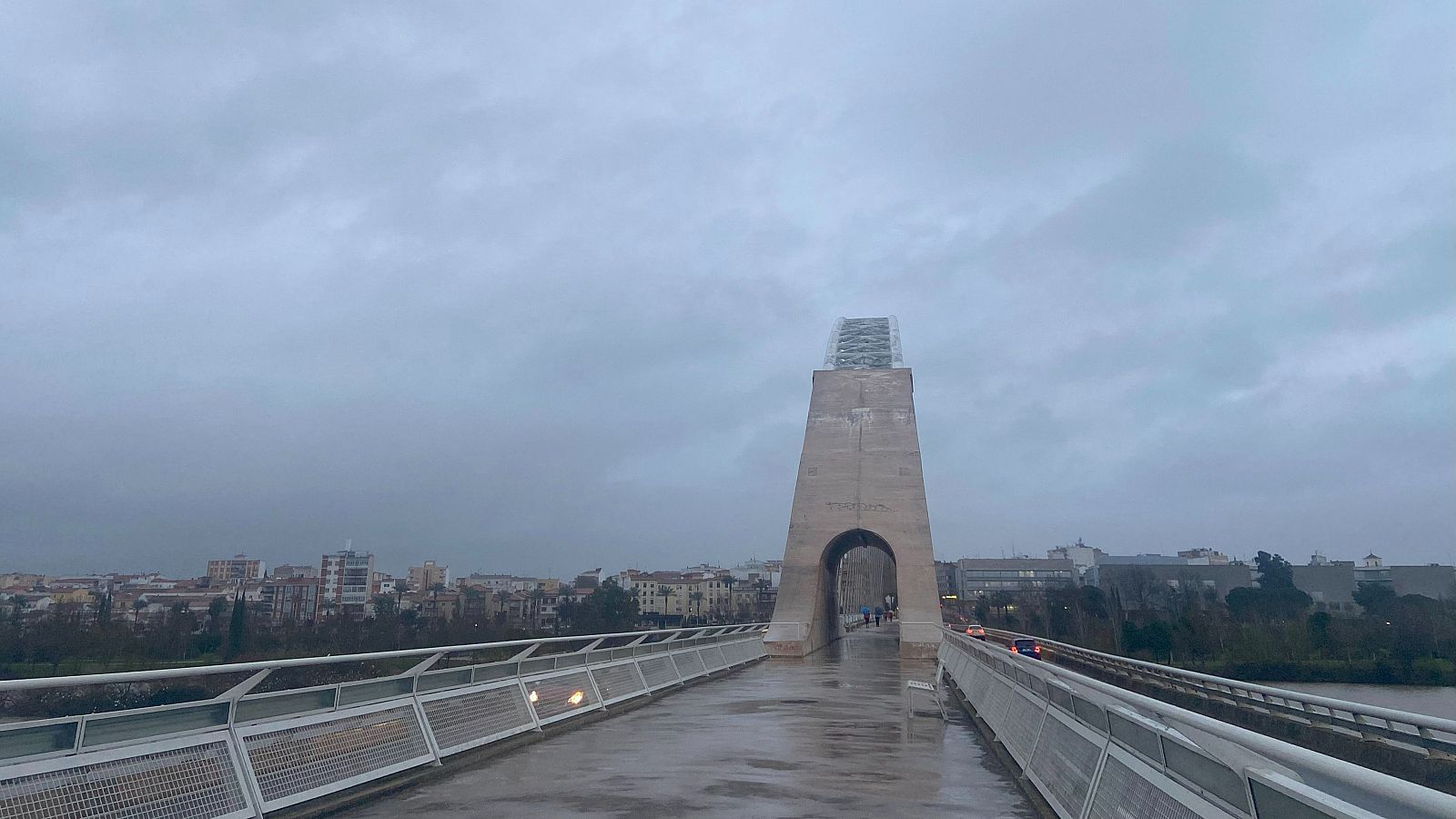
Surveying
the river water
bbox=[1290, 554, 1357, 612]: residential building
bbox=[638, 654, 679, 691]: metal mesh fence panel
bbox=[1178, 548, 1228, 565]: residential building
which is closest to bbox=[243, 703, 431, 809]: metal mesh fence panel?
bbox=[638, 654, 679, 691]: metal mesh fence panel

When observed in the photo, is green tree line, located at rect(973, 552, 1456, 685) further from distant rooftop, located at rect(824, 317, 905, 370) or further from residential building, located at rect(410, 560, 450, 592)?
residential building, located at rect(410, 560, 450, 592)

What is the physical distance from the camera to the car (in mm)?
29609

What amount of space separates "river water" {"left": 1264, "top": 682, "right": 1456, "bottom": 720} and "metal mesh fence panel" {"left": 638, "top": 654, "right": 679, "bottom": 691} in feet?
68.2

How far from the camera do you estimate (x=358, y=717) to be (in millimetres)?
6801

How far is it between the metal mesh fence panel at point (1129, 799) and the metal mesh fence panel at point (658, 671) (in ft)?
31.7

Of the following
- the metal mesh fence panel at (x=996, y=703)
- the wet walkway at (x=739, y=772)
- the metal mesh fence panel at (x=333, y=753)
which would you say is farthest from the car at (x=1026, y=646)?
the metal mesh fence panel at (x=333, y=753)

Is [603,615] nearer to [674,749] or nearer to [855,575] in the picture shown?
[855,575]

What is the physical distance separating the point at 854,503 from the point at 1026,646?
9.66 m

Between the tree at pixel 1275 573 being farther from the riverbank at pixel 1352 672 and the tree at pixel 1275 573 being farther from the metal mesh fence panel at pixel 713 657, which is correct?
the metal mesh fence panel at pixel 713 657

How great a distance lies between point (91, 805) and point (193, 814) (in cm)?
58

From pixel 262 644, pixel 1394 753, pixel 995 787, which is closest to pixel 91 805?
pixel 995 787

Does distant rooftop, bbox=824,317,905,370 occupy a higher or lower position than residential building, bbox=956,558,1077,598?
higher

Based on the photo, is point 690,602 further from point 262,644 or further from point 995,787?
point 995,787

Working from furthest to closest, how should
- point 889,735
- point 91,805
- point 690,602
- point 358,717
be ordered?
point 690,602
point 889,735
point 358,717
point 91,805
